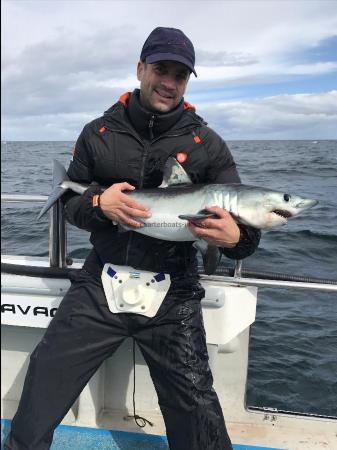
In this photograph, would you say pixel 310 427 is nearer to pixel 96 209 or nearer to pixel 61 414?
pixel 61 414

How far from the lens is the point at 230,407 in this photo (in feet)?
13.4

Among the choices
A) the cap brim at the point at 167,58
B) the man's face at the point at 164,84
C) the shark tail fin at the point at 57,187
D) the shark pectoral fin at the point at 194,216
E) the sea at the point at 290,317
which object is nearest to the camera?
the shark pectoral fin at the point at 194,216

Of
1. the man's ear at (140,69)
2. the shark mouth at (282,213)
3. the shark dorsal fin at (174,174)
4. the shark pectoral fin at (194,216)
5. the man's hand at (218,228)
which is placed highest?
the man's ear at (140,69)

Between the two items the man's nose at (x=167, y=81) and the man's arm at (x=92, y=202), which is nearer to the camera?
the man's arm at (x=92, y=202)

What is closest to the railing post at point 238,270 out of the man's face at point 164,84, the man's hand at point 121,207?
the man's hand at point 121,207

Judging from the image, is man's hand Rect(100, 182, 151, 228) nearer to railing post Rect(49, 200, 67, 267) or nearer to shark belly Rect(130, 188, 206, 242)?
shark belly Rect(130, 188, 206, 242)

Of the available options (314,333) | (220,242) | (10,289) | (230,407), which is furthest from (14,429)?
(314,333)

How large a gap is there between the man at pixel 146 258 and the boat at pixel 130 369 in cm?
54

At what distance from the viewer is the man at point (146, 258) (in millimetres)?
2801

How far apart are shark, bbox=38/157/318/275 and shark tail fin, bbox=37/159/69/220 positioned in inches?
20.9

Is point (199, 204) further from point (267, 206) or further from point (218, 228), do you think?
point (267, 206)

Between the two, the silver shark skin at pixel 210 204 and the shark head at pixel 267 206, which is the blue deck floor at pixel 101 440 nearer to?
the silver shark skin at pixel 210 204

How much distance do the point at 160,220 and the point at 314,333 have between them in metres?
5.14

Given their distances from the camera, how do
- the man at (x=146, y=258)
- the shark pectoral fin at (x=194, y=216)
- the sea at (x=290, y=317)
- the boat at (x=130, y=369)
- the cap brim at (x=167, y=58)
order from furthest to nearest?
the sea at (x=290, y=317)
the boat at (x=130, y=369)
the cap brim at (x=167, y=58)
the man at (x=146, y=258)
the shark pectoral fin at (x=194, y=216)
